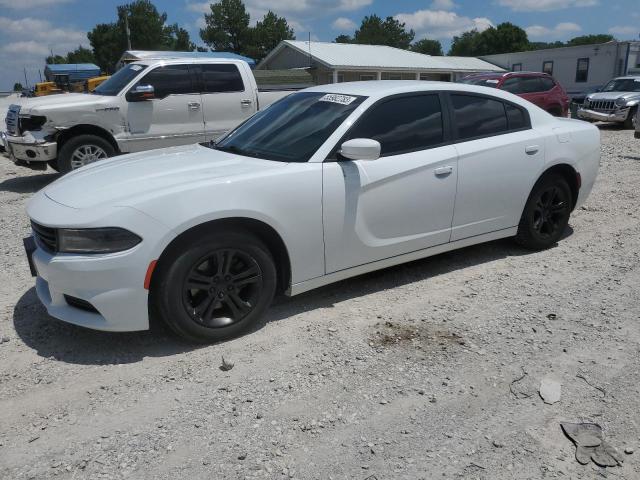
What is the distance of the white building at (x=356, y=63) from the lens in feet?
110

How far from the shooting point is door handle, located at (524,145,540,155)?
473 cm

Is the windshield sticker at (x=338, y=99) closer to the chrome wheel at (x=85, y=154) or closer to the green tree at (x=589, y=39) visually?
the chrome wheel at (x=85, y=154)

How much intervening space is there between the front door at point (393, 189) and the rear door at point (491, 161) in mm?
149

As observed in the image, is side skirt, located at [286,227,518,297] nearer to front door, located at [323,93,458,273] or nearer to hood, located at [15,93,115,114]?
front door, located at [323,93,458,273]

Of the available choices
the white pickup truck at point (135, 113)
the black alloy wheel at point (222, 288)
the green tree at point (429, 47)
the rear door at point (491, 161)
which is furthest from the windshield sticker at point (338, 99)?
the green tree at point (429, 47)

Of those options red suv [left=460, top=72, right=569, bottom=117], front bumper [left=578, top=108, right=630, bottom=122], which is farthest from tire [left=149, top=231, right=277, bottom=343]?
front bumper [left=578, top=108, right=630, bottom=122]

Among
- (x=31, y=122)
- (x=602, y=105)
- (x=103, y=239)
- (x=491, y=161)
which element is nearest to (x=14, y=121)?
(x=31, y=122)

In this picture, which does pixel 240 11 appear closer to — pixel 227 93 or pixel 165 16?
pixel 165 16

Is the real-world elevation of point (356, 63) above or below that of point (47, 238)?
above

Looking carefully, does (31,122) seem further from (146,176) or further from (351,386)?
(351,386)

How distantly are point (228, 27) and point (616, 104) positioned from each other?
206 feet

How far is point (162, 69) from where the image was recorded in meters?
8.85

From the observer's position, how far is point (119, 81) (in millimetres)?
8891

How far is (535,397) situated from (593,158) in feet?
10.7
